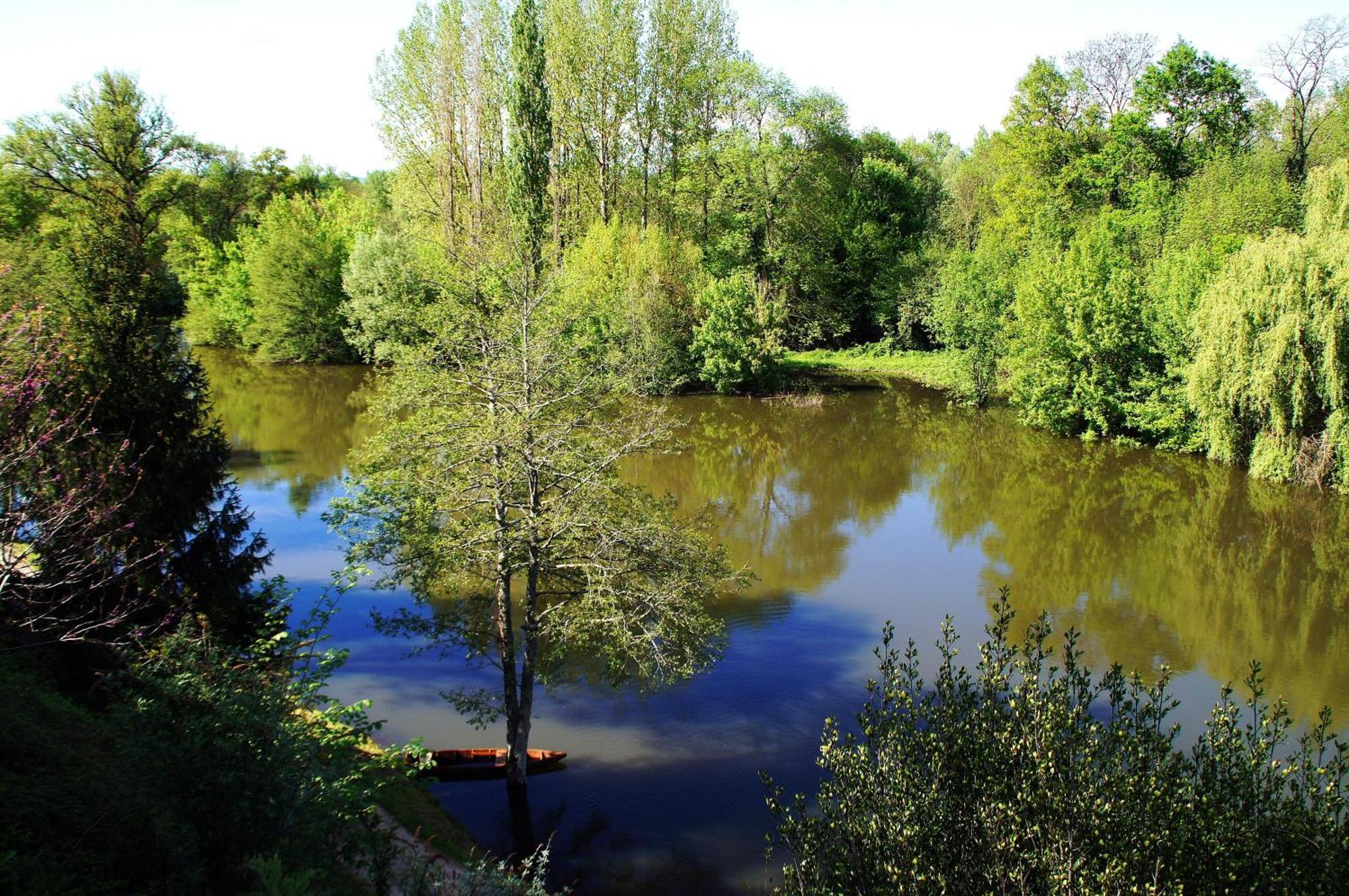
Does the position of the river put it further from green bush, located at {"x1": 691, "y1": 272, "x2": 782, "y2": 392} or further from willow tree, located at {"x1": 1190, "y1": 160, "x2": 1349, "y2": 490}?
green bush, located at {"x1": 691, "y1": 272, "x2": 782, "y2": 392}

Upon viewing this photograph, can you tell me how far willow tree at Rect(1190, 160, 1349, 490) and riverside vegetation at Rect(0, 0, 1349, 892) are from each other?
11 cm

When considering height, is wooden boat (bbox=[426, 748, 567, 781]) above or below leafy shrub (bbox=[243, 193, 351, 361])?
below

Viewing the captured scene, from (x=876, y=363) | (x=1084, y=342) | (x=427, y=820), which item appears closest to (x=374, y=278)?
(x=876, y=363)

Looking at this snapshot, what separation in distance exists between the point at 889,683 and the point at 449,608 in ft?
38.8

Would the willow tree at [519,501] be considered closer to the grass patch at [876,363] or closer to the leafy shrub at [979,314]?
the leafy shrub at [979,314]

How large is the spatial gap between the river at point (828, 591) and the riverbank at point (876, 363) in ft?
27.9

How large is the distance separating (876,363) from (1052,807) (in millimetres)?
42266

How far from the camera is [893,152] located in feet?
174

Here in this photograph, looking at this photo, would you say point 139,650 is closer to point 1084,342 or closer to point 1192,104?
point 1084,342

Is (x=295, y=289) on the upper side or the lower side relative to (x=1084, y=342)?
upper

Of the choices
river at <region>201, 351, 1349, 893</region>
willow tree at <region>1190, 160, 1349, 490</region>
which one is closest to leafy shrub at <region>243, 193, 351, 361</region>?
river at <region>201, 351, 1349, 893</region>

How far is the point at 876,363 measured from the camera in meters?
46.3

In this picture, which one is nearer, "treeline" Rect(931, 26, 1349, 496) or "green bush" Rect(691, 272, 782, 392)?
"treeline" Rect(931, 26, 1349, 496)

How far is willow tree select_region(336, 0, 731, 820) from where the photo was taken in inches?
432
